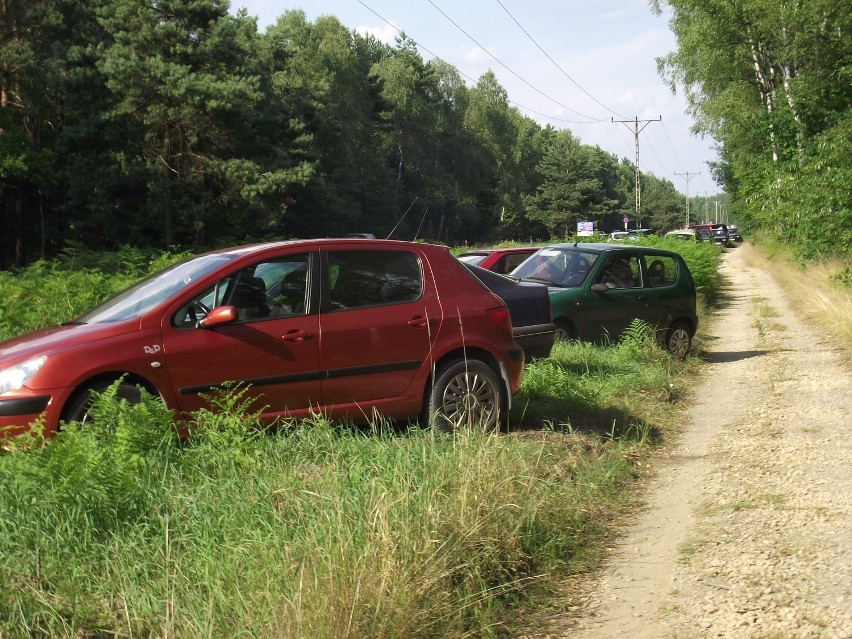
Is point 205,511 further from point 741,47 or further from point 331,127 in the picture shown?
point 331,127

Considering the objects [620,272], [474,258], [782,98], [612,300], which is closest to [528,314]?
[612,300]

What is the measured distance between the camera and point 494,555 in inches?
193

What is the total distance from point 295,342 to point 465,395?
1432mm

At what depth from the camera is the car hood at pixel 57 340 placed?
5.90 meters

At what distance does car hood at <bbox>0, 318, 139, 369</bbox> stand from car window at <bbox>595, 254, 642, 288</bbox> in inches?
323

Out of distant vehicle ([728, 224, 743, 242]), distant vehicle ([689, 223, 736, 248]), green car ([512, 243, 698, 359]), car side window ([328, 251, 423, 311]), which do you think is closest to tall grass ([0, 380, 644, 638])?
car side window ([328, 251, 423, 311])

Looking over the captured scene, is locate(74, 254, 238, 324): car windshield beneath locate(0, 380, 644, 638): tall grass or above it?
above

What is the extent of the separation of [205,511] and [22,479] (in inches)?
36.3

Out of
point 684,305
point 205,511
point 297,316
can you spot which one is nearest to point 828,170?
point 684,305

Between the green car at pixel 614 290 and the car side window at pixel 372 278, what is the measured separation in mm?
5431

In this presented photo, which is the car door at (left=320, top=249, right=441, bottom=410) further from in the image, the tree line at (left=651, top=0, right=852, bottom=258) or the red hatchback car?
the tree line at (left=651, top=0, right=852, bottom=258)

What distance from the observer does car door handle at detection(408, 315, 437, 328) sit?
23.4ft

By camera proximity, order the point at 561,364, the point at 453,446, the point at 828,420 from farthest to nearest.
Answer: the point at 561,364, the point at 828,420, the point at 453,446

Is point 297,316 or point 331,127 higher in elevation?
point 331,127
